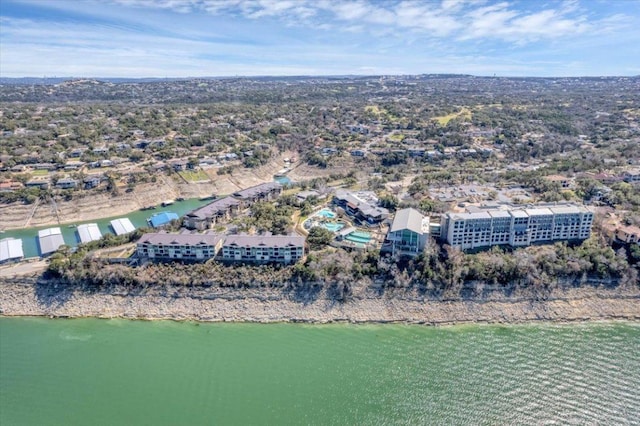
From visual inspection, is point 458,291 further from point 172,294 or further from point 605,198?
point 605,198

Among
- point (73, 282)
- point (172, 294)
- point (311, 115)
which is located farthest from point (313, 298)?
point (311, 115)

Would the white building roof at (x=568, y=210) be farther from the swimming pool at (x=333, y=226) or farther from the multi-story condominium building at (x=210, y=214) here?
the multi-story condominium building at (x=210, y=214)

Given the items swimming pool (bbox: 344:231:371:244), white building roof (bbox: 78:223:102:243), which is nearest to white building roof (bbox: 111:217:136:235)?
white building roof (bbox: 78:223:102:243)

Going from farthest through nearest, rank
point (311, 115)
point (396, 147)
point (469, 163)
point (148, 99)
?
1. point (148, 99)
2. point (311, 115)
3. point (396, 147)
4. point (469, 163)

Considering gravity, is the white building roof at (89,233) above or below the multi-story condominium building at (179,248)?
below

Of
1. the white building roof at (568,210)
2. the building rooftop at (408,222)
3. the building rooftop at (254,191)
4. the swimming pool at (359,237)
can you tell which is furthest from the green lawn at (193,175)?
the white building roof at (568,210)

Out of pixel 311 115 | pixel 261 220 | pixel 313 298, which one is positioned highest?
pixel 311 115

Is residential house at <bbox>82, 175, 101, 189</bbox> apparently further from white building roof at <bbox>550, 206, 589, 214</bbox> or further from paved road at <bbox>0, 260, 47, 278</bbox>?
white building roof at <bbox>550, 206, 589, 214</bbox>

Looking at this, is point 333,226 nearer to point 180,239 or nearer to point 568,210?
point 180,239
